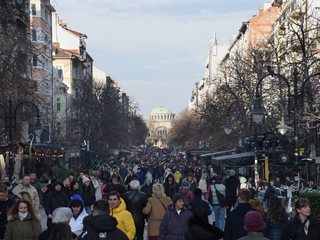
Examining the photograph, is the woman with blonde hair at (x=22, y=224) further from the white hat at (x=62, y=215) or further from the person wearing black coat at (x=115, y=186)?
the person wearing black coat at (x=115, y=186)

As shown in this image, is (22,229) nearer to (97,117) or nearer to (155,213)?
(155,213)

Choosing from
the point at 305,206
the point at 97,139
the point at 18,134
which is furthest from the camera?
the point at 97,139

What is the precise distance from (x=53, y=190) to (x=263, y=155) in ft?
53.7

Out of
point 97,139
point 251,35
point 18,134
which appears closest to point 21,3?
point 18,134

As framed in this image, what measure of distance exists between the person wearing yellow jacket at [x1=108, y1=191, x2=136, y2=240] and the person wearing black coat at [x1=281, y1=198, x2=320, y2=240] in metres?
2.03

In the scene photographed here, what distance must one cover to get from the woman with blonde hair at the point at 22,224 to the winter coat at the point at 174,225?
2051 mm

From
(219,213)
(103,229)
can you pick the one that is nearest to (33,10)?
(219,213)

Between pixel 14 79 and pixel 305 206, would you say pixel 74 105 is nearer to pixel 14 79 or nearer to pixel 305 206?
pixel 14 79

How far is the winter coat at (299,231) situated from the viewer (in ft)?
36.7

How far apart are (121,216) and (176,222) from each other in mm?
846

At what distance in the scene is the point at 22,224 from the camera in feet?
37.0

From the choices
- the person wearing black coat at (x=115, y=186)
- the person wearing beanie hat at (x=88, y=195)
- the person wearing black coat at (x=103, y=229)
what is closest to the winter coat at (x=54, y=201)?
the person wearing black coat at (x=115, y=186)

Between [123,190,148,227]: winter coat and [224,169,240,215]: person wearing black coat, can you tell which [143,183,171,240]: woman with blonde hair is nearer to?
[123,190,148,227]: winter coat

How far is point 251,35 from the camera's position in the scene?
105438 mm
